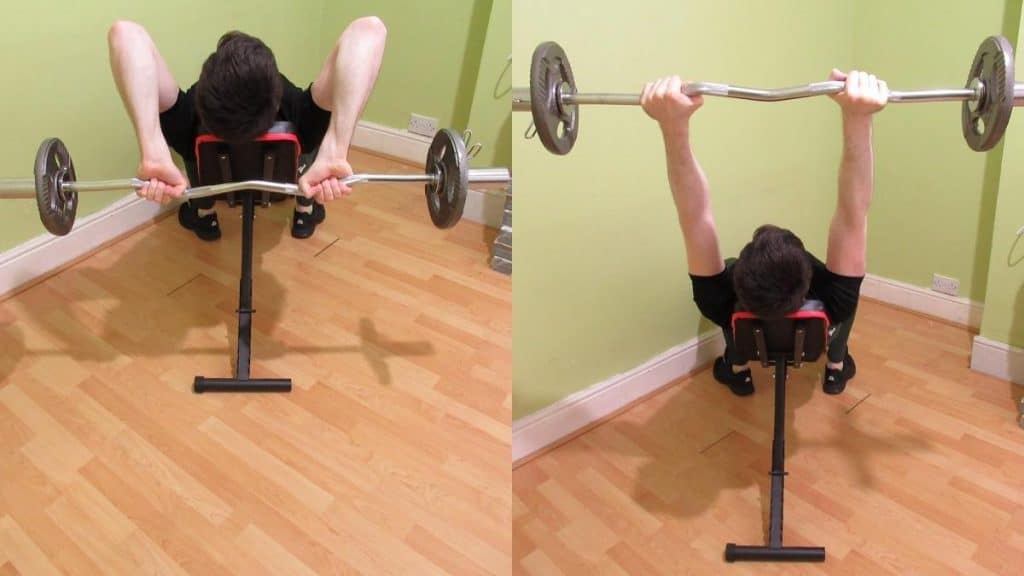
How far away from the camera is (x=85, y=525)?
5.03 feet

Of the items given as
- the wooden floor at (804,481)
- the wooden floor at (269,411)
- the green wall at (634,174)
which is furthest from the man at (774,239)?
the wooden floor at (269,411)

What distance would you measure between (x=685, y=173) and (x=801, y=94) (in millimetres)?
328

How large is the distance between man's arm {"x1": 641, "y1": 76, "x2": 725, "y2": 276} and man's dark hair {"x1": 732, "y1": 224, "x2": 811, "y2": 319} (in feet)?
0.37

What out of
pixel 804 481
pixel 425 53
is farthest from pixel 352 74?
pixel 804 481

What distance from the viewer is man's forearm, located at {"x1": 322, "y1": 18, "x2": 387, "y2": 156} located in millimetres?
1975

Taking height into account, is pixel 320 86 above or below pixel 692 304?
above

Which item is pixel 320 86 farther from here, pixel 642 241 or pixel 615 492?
pixel 615 492

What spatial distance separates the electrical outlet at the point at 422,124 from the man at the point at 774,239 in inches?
47.5

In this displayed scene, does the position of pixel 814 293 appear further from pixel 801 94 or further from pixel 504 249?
pixel 504 249

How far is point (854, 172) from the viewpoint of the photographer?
1551 mm

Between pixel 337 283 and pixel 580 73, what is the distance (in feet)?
3.10

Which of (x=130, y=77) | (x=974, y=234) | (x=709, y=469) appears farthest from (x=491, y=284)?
(x=974, y=234)

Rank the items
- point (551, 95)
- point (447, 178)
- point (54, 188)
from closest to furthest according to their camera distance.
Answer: point (551, 95), point (54, 188), point (447, 178)

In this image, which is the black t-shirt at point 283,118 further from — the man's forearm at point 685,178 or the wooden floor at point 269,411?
the man's forearm at point 685,178
